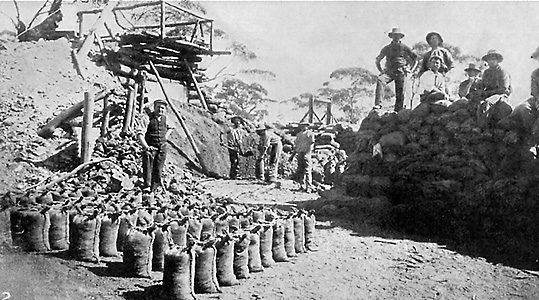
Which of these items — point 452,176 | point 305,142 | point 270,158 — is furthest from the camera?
point 270,158

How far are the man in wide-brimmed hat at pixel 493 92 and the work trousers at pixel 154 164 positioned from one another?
4.64 m

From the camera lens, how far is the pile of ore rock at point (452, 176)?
5.91m

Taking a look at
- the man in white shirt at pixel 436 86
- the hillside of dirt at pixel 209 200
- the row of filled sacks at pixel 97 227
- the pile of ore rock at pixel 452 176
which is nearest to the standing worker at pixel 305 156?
the hillside of dirt at pixel 209 200

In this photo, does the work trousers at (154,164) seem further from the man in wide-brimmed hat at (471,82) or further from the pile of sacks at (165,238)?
the man in wide-brimmed hat at (471,82)

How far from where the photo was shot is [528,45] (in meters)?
5.20

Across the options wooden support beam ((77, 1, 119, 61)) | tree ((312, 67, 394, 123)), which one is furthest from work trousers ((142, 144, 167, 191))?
tree ((312, 67, 394, 123))

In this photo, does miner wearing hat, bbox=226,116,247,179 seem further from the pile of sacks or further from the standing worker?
the pile of sacks

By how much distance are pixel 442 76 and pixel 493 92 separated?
1.34 metres

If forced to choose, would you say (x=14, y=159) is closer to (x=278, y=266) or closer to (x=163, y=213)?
(x=163, y=213)

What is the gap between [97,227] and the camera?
4230 millimetres

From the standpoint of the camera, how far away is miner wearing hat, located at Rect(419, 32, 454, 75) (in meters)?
7.78

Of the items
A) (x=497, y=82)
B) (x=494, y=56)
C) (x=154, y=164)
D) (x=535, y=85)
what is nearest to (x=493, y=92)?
(x=497, y=82)

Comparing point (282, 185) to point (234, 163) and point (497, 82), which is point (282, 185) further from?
point (497, 82)

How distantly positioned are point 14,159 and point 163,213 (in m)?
2.33
